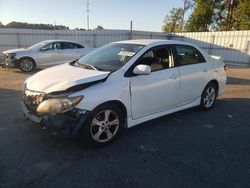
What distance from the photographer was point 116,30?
18.6 meters

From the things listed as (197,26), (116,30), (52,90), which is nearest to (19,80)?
(52,90)

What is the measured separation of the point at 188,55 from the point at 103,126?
8.26ft

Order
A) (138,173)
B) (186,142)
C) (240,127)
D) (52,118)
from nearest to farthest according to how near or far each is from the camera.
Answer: (138,173) → (52,118) → (186,142) → (240,127)

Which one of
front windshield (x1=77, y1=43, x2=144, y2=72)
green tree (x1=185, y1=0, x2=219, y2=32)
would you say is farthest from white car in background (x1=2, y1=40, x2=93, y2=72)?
green tree (x1=185, y1=0, x2=219, y2=32)

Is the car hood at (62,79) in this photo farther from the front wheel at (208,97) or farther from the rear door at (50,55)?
the rear door at (50,55)

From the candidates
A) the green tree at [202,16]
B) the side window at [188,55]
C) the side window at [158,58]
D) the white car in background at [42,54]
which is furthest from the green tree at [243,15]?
the side window at [158,58]

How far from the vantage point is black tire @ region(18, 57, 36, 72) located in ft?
34.4

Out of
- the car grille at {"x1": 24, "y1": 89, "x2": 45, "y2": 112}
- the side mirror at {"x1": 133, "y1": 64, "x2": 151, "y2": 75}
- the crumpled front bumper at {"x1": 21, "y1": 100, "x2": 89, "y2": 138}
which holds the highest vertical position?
the side mirror at {"x1": 133, "y1": 64, "x2": 151, "y2": 75}

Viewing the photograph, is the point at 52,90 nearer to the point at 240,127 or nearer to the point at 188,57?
the point at 188,57

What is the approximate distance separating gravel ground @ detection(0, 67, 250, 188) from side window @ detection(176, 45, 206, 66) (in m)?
1.20

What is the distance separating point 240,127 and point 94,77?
3.03m

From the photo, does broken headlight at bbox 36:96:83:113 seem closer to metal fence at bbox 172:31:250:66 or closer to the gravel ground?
the gravel ground

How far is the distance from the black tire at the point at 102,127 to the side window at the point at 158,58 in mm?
1057

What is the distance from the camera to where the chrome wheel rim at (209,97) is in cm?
546
